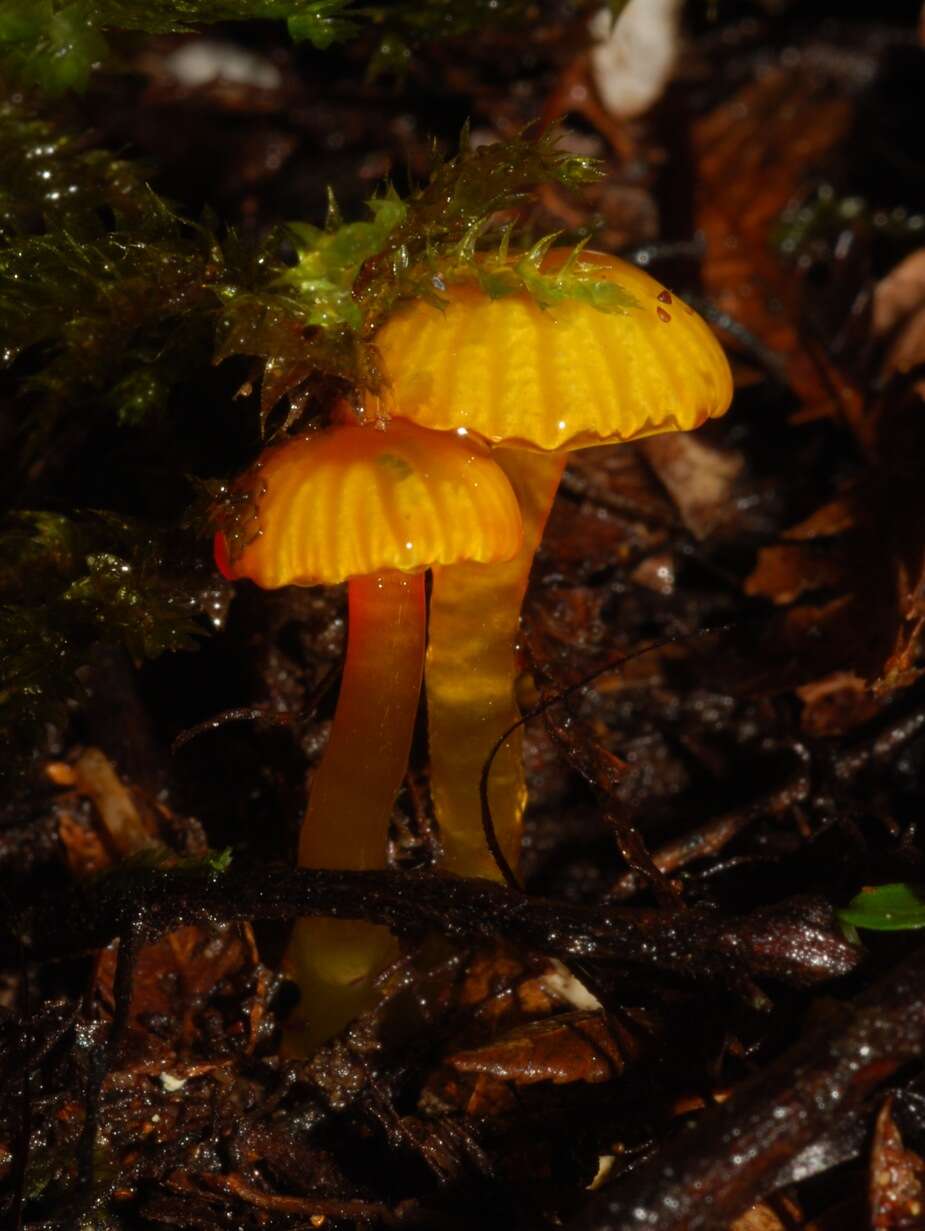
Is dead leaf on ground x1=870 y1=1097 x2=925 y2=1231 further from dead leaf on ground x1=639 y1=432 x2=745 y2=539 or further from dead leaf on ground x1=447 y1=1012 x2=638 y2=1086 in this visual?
dead leaf on ground x1=639 y1=432 x2=745 y2=539

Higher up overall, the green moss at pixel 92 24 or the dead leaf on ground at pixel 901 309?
the green moss at pixel 92 24

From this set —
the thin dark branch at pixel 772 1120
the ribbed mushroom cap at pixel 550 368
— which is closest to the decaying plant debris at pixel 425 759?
the thin dark branch at pixel 772 1120

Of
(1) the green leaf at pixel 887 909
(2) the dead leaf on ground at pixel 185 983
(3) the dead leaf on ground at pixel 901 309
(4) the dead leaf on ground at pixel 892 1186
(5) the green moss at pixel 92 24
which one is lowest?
(2) the dead leaf on ground at pixel 185 983

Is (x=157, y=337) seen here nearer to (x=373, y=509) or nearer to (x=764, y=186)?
(x=373, y=509)

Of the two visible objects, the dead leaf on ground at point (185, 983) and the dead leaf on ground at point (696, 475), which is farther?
the dead leaf on ground at point (696, 475)

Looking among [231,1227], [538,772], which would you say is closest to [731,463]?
[538,772]

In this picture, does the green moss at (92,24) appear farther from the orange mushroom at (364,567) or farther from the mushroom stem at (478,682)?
the mushroom stem at (478,682)

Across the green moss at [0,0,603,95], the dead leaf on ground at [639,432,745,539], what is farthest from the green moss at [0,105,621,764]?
the dead leaf on ground at [639,432,745,539]
